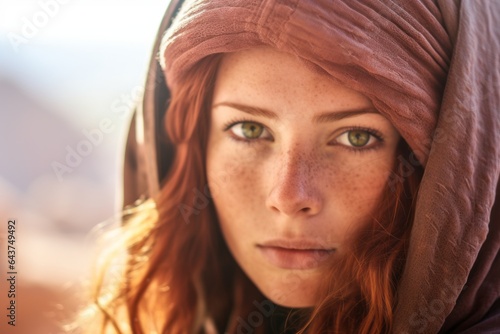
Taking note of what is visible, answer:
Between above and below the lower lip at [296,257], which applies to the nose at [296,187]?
above

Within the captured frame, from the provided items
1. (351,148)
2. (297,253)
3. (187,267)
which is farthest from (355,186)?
(187,267)

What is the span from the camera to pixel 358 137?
1128 millimetres

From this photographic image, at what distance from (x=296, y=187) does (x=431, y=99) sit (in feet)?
0.99

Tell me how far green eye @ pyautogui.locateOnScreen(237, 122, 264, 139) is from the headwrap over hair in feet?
0.65

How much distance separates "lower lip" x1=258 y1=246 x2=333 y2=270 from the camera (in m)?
1.17

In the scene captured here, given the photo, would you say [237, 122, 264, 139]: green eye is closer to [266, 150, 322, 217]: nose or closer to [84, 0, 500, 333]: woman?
[84, 0, 500, 333]: woman

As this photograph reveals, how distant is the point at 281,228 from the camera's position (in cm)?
116

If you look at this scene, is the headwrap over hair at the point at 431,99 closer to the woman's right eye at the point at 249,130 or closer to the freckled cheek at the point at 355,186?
the freckled cheek at the point at 355,186

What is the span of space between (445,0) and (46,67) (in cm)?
264

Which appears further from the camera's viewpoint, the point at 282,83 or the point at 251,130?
the point at 251,130

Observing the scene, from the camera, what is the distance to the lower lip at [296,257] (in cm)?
117

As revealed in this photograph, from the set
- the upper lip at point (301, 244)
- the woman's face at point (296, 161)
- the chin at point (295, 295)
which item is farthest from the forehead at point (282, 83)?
the chin at point (295, 295)

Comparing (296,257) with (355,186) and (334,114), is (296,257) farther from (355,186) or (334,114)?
(334,114)

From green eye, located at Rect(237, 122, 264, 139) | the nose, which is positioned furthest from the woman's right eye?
the nose
